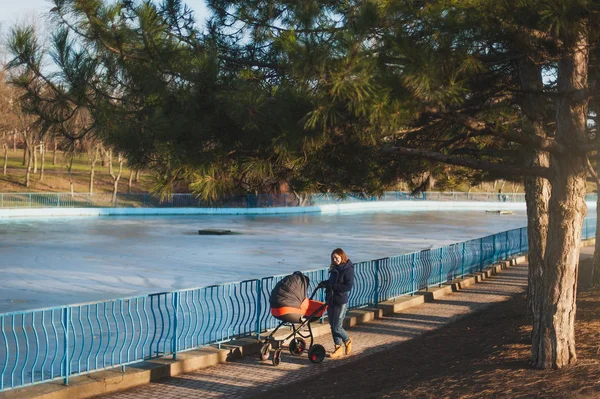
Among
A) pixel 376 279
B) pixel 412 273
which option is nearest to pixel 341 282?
pixel 376 279

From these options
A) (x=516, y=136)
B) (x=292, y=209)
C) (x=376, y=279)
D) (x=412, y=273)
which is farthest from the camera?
(x=292, y=209)

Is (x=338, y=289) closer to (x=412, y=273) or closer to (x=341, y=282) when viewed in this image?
(x=341, y=282)

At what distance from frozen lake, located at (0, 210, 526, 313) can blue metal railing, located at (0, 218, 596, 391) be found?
6.71 ft

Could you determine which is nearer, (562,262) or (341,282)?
(562,262)

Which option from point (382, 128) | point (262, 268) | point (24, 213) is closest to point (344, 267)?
point (382, 128)

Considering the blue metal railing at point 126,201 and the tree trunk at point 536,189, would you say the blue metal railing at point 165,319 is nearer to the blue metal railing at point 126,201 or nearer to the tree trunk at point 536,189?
the tree trunk at point 536,189

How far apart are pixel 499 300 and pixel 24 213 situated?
123 feet

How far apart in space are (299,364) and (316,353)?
31 centimetres

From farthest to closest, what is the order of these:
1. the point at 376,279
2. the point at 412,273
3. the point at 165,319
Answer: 1. the point at 412,273
2. the point at 376,279
3. the point at 165,319

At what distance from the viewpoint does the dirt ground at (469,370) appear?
306 inches

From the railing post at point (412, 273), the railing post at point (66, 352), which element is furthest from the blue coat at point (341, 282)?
the railing post at point (412, 273)

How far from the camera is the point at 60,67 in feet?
27.4

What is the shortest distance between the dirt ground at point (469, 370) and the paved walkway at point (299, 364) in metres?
0.37

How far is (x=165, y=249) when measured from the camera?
95.2 feet
